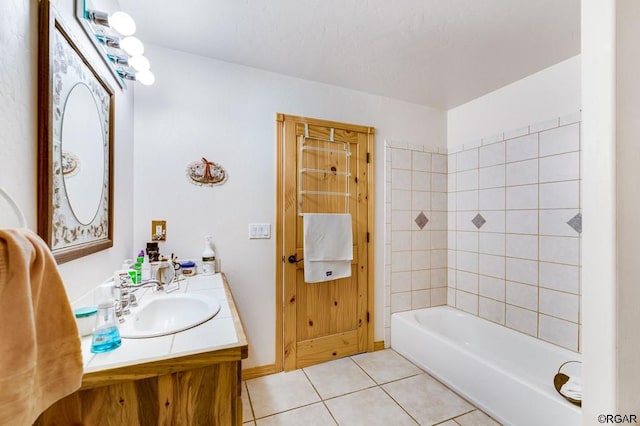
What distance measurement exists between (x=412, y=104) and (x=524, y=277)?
180cm

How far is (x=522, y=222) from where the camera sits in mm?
2217

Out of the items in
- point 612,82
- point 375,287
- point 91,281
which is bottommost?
point 375,287

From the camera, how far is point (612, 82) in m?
1.00

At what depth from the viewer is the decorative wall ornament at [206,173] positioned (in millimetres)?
1949

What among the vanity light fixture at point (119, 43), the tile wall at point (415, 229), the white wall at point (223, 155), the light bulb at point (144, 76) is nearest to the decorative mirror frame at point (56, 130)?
the vanity light fixture at point (119, 43)

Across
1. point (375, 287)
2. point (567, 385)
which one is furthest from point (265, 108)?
point (567, 385)

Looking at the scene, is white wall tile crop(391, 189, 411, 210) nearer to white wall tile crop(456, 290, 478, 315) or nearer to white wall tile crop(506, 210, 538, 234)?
white wall tile crop(506, 210, 538, 234)

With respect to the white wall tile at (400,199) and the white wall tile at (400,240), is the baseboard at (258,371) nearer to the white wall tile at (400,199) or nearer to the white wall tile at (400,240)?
the white wall tile at (400,240)

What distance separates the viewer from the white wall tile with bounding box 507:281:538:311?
2.13m

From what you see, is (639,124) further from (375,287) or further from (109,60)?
(109,60)

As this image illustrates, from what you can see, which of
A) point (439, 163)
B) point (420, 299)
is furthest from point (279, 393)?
point (439, 163)

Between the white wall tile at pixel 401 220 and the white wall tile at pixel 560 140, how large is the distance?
1.11 meters

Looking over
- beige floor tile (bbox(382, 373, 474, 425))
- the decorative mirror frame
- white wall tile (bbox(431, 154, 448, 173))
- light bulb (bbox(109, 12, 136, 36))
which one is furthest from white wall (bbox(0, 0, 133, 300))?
white wall tile (bbox(431, 154, 448, 173))

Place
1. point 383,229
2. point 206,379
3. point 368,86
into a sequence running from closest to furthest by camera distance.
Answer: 1. point 206,379
2. point 368,86
3. point 383,229
